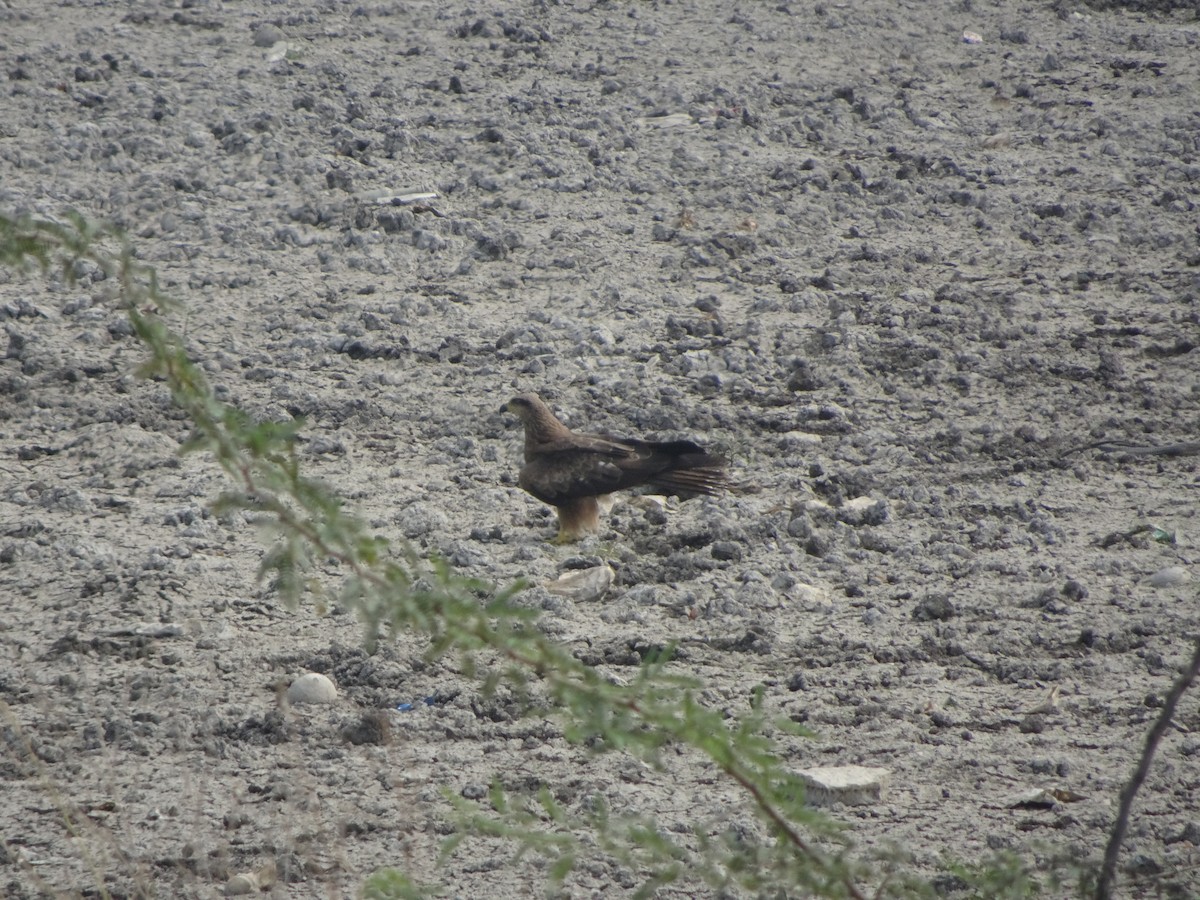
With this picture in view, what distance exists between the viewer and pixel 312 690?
4.71 meters

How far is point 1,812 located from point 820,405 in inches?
171

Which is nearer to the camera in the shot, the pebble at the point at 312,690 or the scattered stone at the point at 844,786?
the scattered stone at the point at 844,786

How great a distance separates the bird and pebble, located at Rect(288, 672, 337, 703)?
1506 mm

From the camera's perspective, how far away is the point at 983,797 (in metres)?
4.32

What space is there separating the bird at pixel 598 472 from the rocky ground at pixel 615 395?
15 centimetres

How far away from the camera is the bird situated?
5.98 m

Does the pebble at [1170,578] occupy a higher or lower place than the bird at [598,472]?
lower

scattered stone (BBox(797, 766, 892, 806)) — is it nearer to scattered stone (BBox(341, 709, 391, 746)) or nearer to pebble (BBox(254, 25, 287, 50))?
scattered stone (BBox(341, 709, 391, 746))

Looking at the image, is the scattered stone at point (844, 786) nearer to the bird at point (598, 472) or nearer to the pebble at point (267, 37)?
the bird at point (598, 472)

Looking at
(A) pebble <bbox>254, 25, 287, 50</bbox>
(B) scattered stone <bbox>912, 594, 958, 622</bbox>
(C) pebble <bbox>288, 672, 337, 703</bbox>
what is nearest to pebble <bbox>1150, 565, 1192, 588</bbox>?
(B) scattered stone <bbox>912, 594, 958, 622</bbox>

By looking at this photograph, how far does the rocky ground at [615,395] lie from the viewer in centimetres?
435

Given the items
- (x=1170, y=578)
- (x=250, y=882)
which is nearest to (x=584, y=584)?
(x=250, y=882)

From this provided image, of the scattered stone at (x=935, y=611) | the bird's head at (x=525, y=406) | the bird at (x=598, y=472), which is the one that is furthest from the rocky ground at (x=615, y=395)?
the bird's head at (x=525, y=406)

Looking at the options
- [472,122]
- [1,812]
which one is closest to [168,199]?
[472,122]
